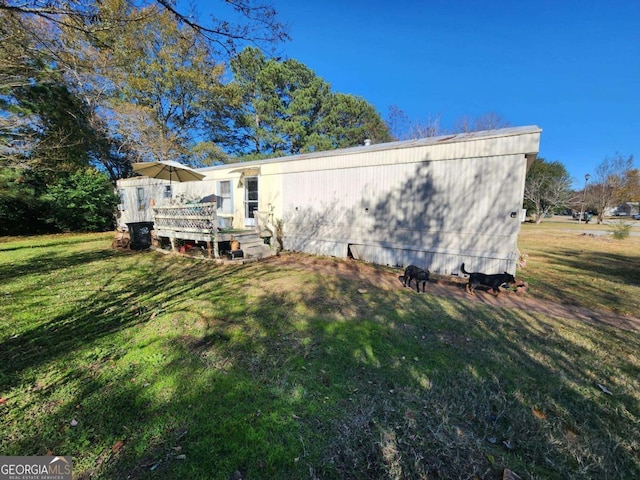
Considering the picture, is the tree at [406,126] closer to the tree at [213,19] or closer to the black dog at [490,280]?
the black dog at [490,280]

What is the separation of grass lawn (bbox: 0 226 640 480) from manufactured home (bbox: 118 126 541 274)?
2.07 m

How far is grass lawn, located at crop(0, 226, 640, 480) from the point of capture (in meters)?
1.82

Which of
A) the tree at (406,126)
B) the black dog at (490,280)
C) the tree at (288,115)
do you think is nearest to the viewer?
the black dog at (490,280)

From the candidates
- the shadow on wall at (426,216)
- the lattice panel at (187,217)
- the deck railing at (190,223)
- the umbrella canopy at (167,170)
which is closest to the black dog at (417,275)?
the shadow on wall at (426,216)

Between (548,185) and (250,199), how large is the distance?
32.8 metres

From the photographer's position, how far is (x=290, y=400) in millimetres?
2346

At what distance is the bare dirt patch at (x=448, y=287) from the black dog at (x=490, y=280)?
0.13m

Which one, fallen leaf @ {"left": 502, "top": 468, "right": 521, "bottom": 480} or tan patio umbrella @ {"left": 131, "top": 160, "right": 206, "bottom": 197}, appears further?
tan patio umbrella @ {"left": 131, "top": 160, "right": 206, "bottom": 197}

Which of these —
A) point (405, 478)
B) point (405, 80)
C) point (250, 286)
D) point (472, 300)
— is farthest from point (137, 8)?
point (405, 80)

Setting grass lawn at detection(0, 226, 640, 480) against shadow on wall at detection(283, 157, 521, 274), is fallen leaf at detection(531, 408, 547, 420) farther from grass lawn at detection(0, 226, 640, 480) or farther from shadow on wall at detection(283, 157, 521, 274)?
shadow on wall at detection(283, 157, 521, 274)

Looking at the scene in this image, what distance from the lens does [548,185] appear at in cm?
2842

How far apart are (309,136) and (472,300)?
59.6 feet

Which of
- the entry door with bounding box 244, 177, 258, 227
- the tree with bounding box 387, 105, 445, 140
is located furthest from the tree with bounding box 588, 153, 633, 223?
the entry door with bounding box 244, 177, 258, 227

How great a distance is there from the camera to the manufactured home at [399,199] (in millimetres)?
5859
